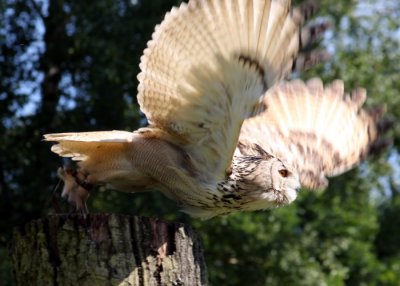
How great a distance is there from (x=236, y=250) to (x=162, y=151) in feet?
18.0

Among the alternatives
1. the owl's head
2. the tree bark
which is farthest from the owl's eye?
the tree bark

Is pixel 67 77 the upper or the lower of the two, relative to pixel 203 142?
upper

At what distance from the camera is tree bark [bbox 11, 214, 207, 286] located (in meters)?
4.07

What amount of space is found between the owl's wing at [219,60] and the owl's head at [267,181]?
17 centimetres

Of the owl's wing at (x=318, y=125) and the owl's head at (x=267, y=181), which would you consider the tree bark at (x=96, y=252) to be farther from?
the owl's wing at (x=318, y=125)

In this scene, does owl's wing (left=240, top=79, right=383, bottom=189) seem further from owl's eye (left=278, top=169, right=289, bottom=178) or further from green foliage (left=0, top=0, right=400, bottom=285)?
green foliage (left=0, top=0, right=400, bottom=285)

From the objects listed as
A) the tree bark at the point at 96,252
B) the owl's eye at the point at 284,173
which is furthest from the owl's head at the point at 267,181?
the tree bark at the point at 96,252

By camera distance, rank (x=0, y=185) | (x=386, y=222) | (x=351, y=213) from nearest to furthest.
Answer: (x=0, y=185) → (x=351, y=213) → (x=386, y=222)

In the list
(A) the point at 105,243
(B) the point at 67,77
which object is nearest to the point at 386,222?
(B) the point at 67,77

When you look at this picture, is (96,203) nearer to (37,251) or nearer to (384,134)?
(384,134)

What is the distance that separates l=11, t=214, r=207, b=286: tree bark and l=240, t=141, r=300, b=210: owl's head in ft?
2.77

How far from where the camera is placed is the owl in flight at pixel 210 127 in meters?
4.47

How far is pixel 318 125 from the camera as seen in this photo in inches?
255

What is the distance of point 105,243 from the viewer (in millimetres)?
4109
